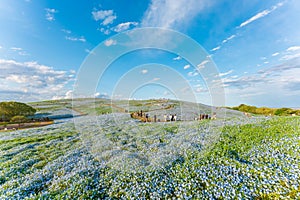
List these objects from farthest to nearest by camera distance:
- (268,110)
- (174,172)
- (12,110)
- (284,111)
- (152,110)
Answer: (152,110) → (268,110) → (12,110) → (284,111) → (174,172)

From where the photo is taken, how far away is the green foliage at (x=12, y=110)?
3776 centimetres

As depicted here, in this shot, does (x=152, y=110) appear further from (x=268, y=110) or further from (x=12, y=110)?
(x=12, y=110)

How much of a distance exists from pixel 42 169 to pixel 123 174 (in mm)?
5652

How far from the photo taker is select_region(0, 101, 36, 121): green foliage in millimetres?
37756

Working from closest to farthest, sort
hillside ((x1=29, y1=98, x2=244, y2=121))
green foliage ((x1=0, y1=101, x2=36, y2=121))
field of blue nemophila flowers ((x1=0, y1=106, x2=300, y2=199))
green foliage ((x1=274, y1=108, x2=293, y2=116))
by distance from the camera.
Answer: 1. field of blue nemophila flowers ((x1=0, y1=106, x2=300, y2=199))
2. green foliage ((x1=274, y1=108, x2=293, y2=116))
3. green foliage ((x1=0, y1=101, x2=36, y2=121))
4. hillside ((x1=29, y1=98, x2=244, y2=121))

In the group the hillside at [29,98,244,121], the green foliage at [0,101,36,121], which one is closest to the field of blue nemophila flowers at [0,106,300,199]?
the hillside at [29,98,244,121]

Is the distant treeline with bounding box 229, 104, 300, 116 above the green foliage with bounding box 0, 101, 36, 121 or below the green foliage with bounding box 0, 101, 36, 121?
above

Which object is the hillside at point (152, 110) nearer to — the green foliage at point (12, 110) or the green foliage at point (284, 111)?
the green foliage at point (12, 110)

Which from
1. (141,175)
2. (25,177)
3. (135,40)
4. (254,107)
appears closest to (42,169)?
(25,177)

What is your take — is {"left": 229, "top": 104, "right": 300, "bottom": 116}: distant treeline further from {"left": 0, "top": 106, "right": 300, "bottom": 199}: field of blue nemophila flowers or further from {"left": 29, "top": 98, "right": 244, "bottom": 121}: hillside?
{"left": 0, "top": 106, "right": 300, "bottom": 199}: field of blue nemophila flowers

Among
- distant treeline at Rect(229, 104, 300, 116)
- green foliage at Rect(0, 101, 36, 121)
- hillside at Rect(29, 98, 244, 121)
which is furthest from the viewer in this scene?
hillside at Rect(29, 98, 244, 121)

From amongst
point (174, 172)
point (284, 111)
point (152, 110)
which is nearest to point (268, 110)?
point (284, 111)

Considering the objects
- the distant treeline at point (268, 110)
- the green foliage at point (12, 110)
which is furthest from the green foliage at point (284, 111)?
the green foliage at point (12, 110)

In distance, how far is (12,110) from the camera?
132 ft
